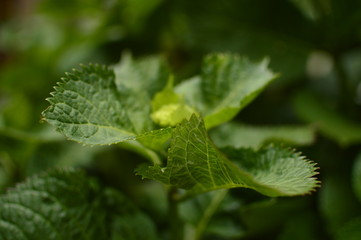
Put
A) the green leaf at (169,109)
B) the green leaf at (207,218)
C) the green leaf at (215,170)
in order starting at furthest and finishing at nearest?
1. the green leaf at (207,218)
2. the green leaf at (169,109)
3. the green leaf at (215,170)

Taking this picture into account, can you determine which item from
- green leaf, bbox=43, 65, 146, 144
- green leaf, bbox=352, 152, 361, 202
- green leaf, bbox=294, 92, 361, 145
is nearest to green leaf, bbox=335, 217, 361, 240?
green leaf, bbox=352, 152, 361, 202

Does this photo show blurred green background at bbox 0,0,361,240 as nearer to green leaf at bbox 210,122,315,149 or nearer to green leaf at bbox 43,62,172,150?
green leaf at bbox 210,122,315,149

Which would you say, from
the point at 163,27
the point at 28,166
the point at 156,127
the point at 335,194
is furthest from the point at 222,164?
the point at 163,27

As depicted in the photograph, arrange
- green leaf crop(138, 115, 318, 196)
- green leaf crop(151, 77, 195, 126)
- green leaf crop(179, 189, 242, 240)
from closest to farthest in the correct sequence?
green leaf crop(138, 115, 318, 196) → green leaf crop(151, 77, 195, 126) → green leaf crop(179, 189, 242, 240)

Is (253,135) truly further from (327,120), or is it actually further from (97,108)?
(97,108)

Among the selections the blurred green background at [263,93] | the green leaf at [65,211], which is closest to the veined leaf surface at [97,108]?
the green leaf at [65,211]

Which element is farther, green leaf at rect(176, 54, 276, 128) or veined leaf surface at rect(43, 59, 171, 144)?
green leaf at rect(176, 54, 276, 128)

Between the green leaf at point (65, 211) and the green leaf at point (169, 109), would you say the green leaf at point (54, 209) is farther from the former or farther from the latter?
the green leaf at point (169, 109)
